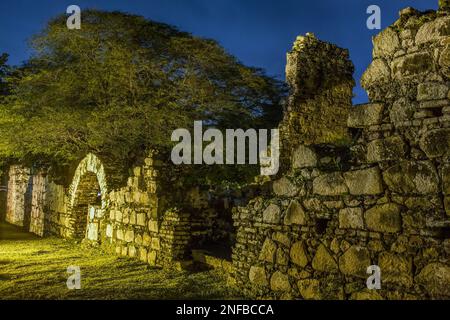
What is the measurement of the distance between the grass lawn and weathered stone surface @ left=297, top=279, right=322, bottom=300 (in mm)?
1048

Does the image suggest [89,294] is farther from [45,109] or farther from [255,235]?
[45,109]

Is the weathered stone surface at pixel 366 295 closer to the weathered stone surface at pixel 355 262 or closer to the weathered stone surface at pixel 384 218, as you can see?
the weathered stone surface at pixel 355 262

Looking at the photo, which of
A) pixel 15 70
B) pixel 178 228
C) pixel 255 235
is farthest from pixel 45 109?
pixel 255 235

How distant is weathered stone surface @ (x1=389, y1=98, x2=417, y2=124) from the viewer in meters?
3.56

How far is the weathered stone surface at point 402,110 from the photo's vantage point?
3.56m

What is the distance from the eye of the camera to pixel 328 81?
976 centimetres

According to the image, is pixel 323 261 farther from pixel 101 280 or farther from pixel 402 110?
pixel 101 280

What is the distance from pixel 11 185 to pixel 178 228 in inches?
612

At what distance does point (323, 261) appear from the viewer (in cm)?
408

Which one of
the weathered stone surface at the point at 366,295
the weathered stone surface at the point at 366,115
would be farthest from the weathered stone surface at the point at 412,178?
the weathered stone surface at the point at 366,295

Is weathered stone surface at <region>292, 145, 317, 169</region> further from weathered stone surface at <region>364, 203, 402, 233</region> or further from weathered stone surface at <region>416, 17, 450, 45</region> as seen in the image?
weathered stone surface at <region>416, 17, 450, 45</region>

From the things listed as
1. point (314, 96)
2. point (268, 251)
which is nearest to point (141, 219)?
point (268, 251)

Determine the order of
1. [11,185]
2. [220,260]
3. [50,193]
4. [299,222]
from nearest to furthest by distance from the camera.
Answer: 1. [299,222]
2. [220,260]
3. [50,193]
4. [11,185]

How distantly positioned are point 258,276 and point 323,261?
1.03m
